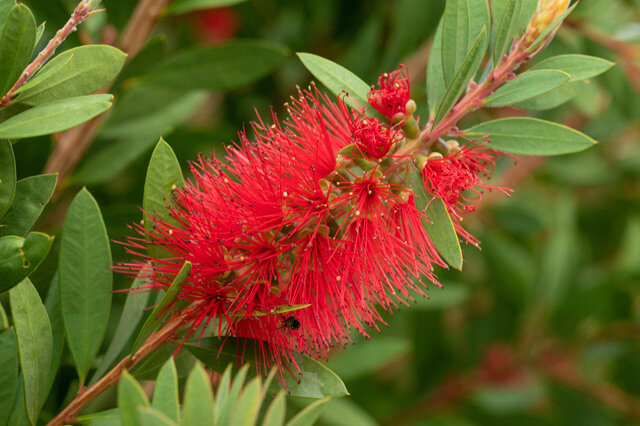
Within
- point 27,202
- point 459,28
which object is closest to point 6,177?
point 27,202

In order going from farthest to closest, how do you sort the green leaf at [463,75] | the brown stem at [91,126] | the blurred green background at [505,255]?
the blurred green background at [505,255] → the brown stem at [91,126] → the green leaf at [463,75]

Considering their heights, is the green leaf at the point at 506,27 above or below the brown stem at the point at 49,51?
below

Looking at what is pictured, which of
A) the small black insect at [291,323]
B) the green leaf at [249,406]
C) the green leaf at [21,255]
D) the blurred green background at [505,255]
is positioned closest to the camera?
the green leaf at [249,406]

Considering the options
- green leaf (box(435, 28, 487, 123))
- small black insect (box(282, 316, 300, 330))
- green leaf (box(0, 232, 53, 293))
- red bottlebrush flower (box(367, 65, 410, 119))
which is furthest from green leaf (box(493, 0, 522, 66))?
green leaf (box(0, 232, 53, 293))

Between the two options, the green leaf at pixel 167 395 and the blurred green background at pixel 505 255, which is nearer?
the green leaf at pixel 167 395

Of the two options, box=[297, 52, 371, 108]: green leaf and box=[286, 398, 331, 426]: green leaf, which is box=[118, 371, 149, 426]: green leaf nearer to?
box=[286, 398, 331, 426]: green leaf

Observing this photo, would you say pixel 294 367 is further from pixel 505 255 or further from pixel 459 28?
pixel 505 255

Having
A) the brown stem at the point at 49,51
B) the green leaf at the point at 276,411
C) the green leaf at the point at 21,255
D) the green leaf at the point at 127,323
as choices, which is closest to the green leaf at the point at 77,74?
the brown stem at the point at 49,51

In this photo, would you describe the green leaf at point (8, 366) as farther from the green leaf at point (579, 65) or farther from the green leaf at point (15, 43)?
the green leaf at point (579, 65)
